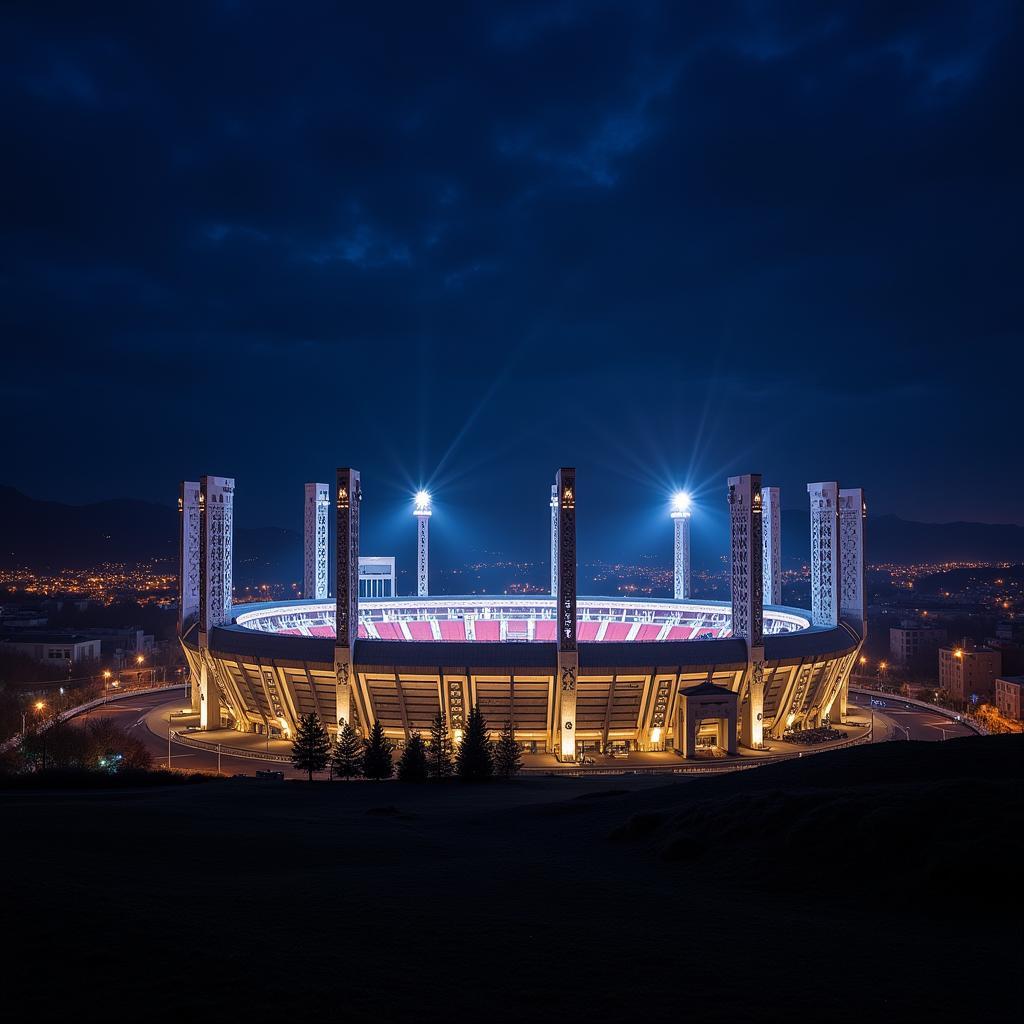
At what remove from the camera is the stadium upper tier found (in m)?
66.2

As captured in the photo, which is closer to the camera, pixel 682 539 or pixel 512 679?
pixel 512 679

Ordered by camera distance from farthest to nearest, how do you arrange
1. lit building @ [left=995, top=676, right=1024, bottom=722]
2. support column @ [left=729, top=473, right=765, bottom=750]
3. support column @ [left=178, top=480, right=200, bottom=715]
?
lit building @ [left=995, top=676, right=1024, bottom=722] < support column @ [left=178, top=480, right=200, bottom=715] < support column @ [left=729, top=473, right=765, bottom=750]

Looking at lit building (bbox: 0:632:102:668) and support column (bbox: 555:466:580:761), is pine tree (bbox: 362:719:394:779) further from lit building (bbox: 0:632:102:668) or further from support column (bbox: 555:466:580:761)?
lit building (bbox: 0:632:102:668)

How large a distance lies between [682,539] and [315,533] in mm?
34256

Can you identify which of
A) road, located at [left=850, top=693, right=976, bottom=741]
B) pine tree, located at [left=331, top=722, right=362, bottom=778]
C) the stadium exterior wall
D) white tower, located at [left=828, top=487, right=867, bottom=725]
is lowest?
road, located at [left=850, top=693, right=976, bottom=741]

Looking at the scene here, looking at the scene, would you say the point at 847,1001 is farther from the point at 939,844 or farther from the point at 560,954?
the point at 939,844

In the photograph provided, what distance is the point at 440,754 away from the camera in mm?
36594

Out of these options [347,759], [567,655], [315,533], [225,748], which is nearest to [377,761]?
[347,759]

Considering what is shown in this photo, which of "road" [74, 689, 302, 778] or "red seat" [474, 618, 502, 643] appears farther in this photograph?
"red seat" [474, 618, 502, 643]

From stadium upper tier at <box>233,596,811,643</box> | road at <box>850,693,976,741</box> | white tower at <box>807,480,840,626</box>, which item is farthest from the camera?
stadium upper tier at <box>233,596,811,643</box>

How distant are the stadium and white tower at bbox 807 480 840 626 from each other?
0.11 m

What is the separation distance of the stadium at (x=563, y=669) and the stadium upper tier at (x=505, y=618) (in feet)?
25.0

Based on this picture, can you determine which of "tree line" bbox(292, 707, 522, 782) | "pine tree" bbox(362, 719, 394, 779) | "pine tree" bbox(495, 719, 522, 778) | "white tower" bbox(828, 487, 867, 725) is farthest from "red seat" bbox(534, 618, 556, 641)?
"pine tree" bbox(362, 719, 394, 779)

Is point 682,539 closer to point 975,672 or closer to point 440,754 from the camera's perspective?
point 975,672
